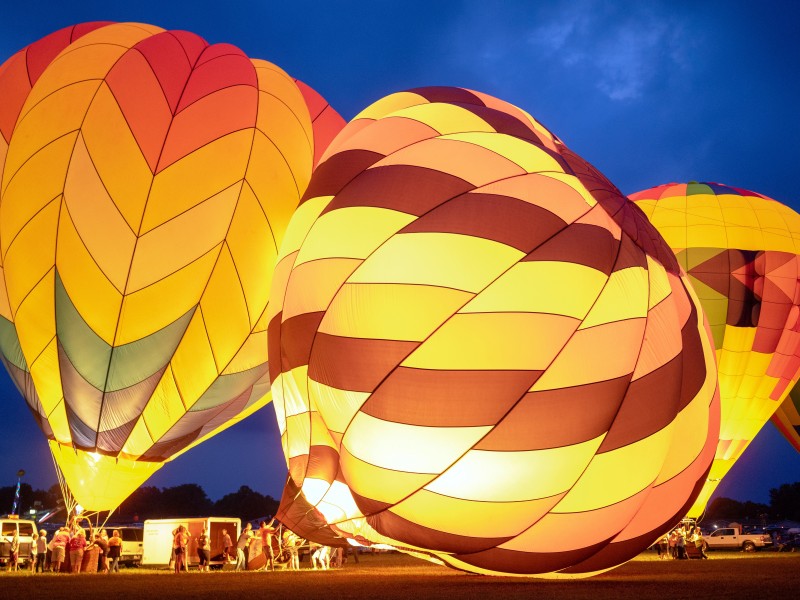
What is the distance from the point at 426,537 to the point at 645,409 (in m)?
2.36

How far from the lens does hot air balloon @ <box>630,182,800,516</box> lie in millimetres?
16453

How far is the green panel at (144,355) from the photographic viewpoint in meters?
10.0

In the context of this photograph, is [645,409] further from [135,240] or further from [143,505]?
[143,505]

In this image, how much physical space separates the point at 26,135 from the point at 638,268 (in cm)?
789

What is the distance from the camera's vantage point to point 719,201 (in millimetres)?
17562

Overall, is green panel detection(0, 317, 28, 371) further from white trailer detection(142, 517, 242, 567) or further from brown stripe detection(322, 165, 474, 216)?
white trailer detection(142, 517, 242, 567)

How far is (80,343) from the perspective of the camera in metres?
10.1

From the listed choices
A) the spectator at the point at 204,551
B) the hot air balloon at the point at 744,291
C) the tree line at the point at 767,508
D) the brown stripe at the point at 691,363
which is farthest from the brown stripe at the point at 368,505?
the tree line at the point at 767,508

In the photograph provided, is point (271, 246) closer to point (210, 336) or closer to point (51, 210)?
point (210, 336)

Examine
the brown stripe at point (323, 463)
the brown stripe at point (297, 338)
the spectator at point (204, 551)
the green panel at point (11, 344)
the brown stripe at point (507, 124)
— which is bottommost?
the spectator at point (204, 551)

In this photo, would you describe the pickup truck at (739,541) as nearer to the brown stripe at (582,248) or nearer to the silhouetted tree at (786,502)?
the brown stripe at (582,248)

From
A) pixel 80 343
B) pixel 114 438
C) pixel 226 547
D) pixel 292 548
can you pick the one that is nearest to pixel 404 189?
pixel 80 343

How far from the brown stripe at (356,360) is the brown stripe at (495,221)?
1217 mm

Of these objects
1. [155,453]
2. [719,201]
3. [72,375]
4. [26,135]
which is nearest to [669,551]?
[719,201]
